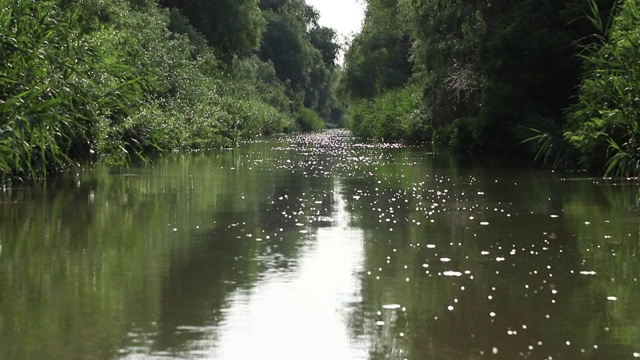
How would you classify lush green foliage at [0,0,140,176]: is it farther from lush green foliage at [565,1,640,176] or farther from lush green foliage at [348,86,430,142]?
lush green foliage at [348,86,430,142]

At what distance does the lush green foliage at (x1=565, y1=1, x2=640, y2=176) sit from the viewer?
19250 mm

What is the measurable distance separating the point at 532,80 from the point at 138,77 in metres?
13.2

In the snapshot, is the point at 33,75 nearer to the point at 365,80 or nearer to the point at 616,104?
the point at 616,104

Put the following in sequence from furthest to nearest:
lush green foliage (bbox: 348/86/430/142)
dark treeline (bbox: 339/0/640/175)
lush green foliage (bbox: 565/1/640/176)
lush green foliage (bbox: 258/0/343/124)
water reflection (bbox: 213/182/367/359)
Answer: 1. lush green foliage (bbox: 258/0/343/124)
2. lush green foliage (bbox: 348/86/430/142)
3. dark treeline (bbox: 339/0/640/175)
4. lush green foliage (bbox: 565/1/640/176)
5. water reflection (bbox: 213/182/367/359)

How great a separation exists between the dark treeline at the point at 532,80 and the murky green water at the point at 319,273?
249cm

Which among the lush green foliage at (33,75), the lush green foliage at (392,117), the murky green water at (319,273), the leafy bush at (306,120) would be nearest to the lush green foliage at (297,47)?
the leafy bush at (306,120)

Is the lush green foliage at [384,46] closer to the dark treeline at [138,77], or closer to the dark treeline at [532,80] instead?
the dark treeline at [138,77]

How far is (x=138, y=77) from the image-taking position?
2059cm

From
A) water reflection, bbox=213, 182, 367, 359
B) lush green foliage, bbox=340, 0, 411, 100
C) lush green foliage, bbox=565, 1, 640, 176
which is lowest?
water reflection, bbox=213, 182, 367, 359

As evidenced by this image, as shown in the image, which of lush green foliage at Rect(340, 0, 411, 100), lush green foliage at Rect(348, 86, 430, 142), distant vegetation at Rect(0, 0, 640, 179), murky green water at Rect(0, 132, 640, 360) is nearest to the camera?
murky green water at Rect(0, 132, 640, 360)

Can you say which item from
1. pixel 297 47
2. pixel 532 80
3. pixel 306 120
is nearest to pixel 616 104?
pixel 532 80

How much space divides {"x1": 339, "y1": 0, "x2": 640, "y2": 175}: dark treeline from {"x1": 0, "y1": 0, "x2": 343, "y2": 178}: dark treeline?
8.26 meters

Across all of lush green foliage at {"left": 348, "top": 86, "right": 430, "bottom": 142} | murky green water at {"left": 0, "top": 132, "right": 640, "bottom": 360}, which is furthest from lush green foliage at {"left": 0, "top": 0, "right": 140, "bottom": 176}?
lush green foliage at {"left": 348, "top": 86, "right": 430, "bottom": 142}

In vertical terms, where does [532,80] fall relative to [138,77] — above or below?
above
